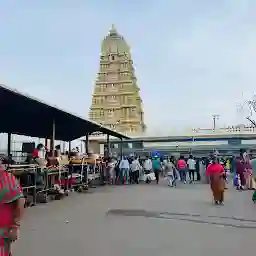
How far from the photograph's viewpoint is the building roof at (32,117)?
12.3 metres

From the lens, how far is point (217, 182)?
12703mm

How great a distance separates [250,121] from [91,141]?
66.8 feet

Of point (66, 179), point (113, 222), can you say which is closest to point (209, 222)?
point (113, 222)

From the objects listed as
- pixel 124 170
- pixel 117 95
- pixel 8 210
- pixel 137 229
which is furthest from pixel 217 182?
pixel 117 95

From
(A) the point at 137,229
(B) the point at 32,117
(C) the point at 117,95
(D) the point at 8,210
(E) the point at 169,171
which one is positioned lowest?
(A) the point at 137,229

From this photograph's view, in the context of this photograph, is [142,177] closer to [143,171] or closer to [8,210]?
[143,171]

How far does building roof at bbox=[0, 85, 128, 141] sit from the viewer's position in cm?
1229

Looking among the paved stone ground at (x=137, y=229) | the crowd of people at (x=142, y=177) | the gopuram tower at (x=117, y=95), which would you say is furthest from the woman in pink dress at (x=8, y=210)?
the gopuram tower at (x=117, y=95)

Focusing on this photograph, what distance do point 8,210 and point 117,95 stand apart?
6486cm

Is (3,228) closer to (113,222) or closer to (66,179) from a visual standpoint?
(113,222)

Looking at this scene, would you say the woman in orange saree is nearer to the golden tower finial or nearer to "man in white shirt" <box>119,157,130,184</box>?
"man in white shirt" <box>119,157,130,184</box>

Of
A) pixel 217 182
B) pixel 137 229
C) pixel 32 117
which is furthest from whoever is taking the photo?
pixel 32 117

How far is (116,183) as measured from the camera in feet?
73.9

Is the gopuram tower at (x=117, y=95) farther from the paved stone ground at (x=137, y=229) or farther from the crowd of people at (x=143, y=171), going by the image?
the paved stone ground at (x=137, y=229)
